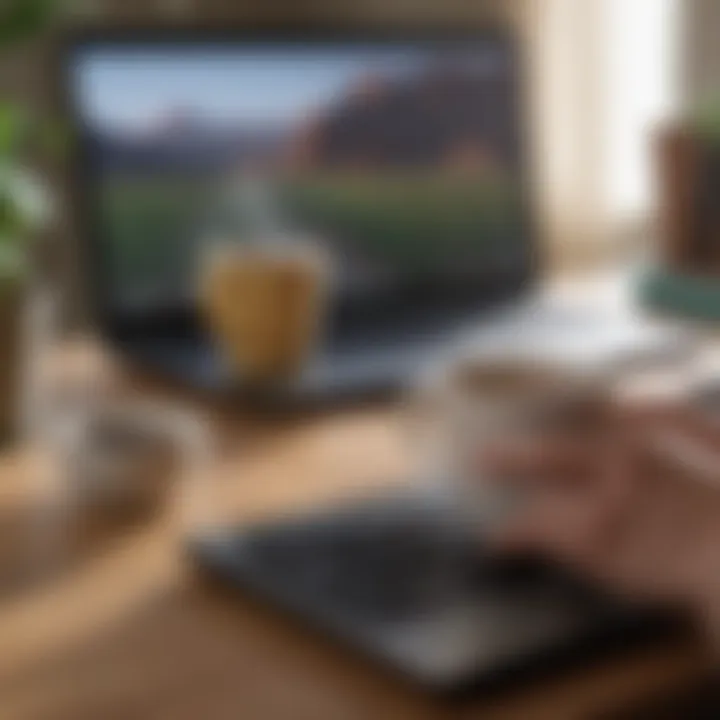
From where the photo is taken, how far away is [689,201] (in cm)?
126

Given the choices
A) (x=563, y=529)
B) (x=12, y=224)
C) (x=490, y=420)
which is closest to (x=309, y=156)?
(x=12, y=224)

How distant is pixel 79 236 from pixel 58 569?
21.9 inches

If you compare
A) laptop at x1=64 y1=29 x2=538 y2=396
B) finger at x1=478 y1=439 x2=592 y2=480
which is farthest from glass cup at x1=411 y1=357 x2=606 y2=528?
laptop at x1=64 y1=29 x2=538 y2=396

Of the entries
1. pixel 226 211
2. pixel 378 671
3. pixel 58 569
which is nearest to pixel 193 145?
pixel 226 211

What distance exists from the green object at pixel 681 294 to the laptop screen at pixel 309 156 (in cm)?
24

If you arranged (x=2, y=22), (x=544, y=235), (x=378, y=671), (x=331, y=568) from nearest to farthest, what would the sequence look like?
(x=378, y=671), (x=331, y=568), (x=2, y=22), (x=544, y=235)

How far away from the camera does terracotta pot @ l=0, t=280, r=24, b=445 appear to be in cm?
101

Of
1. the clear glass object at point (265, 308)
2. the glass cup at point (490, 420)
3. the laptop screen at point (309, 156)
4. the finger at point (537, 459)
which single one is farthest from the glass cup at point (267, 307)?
the finger at point (537, 459)

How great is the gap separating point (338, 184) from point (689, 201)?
287 millimetres

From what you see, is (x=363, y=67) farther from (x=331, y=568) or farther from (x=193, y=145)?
(x=331, y=568)

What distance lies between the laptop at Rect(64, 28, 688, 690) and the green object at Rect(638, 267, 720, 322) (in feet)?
0.11

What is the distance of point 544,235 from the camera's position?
4.99 feet

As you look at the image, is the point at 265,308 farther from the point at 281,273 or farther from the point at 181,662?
the point at 181,662

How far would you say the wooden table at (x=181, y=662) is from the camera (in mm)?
635
